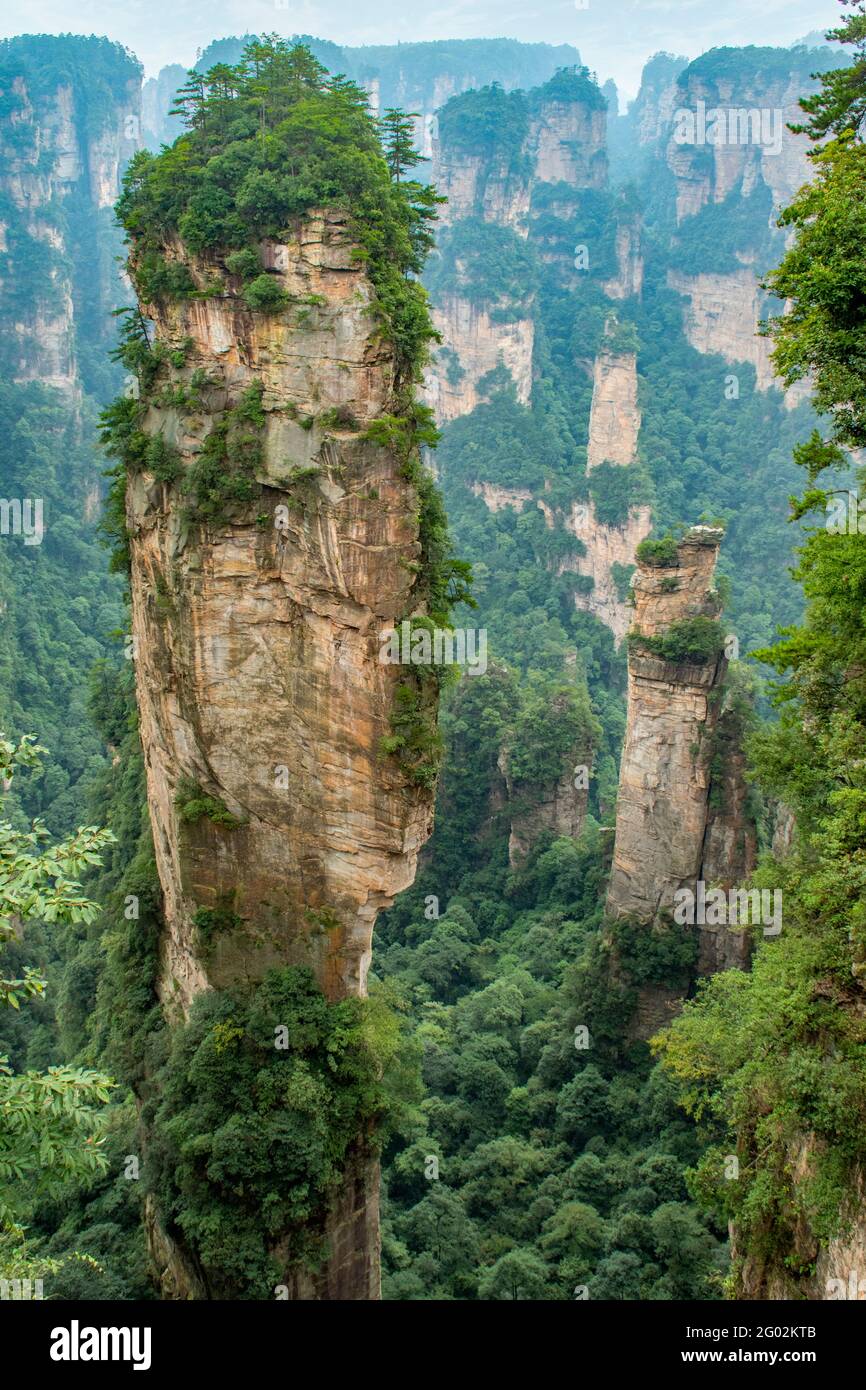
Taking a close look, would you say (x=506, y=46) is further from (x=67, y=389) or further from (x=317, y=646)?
(x=317, y=646)

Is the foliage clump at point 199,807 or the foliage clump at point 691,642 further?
the foliage clump at point 691,642

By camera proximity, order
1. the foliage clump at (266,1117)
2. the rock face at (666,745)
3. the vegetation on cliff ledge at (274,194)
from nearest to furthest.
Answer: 1. the foliage clump at (266,1117)
2. the vegetation on cliff ledge at (274,194)
3. the rock face at (666,745)

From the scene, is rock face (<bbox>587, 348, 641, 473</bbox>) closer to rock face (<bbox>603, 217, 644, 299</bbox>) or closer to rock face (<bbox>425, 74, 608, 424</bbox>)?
rock face (<bbox>425, 74, 608, 424</bbox>)

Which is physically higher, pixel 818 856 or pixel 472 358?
pixel 472 358

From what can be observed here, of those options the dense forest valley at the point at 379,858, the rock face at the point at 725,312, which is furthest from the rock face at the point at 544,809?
the rock face at the point at 725,312

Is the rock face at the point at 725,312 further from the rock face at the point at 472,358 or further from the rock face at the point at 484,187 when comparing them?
the rock face at the point at 472,358

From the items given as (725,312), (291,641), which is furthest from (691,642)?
(725,312)

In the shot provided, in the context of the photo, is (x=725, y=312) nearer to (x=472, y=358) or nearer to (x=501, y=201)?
(x=501, y=201)

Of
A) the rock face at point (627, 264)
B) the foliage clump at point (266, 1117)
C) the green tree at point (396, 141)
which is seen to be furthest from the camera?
the rock face at point (627, 264)
